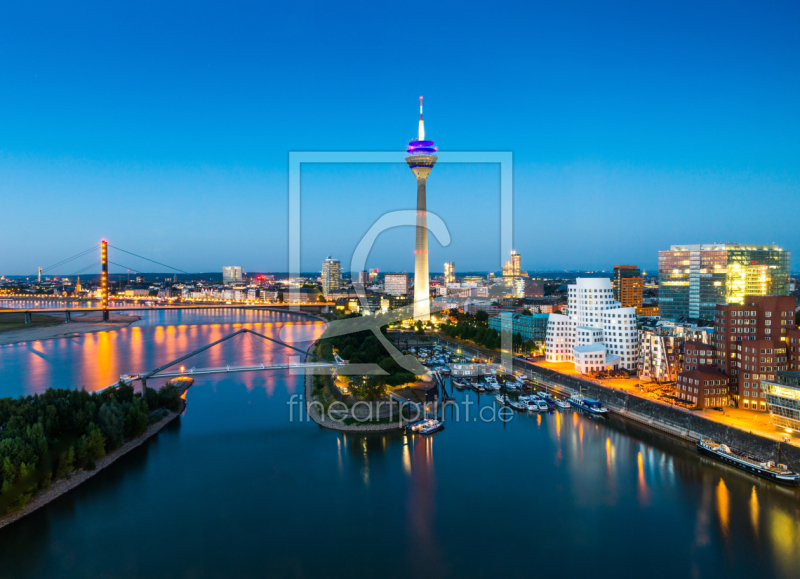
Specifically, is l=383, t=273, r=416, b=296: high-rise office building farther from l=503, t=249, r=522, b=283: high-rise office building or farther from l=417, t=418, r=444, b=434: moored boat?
l=417, t=418, r=444, b=434: moored boat

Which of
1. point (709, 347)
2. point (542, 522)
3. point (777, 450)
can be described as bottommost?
point (542, 522)

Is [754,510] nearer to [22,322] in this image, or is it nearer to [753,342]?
[753,342]

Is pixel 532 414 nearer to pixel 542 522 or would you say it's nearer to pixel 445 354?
pixel 542 522

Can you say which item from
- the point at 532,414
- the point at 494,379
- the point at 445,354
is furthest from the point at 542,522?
the point at 445,354

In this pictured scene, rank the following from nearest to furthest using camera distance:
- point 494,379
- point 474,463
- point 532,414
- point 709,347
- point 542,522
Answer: point 542,522
point 474,463
point 709,347
point 532,414
point 494,379

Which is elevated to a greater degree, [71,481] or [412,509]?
[71,481]

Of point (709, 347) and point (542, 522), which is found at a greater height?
point (709, 347)

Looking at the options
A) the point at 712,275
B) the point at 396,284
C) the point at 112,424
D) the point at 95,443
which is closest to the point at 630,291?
the point at 712,275
